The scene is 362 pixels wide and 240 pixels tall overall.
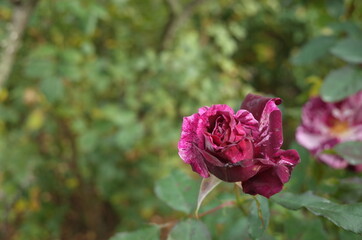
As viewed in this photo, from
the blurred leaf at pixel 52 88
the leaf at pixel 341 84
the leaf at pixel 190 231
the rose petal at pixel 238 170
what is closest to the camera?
the rose petal at pixel 238 170

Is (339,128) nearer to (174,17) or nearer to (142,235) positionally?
(142,235)

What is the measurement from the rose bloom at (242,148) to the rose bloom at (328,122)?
44cm

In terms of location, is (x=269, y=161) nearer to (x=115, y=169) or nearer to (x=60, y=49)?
(x=60, y=49)

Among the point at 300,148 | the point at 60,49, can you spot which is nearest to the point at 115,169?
the point at 60,49

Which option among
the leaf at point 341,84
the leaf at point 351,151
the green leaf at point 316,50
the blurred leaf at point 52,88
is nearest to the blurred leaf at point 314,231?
the leaf at point 351,151

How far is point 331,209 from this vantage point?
47 centimetres

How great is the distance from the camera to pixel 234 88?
2162 mm

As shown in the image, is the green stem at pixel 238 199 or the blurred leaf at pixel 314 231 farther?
the blurred leaf at pixel 314 231

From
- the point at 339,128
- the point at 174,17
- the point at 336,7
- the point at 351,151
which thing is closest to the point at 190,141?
the point at 351,151

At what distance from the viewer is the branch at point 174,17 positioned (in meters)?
1.64

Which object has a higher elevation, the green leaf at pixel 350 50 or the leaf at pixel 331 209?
the green leaf at pixel 350 50

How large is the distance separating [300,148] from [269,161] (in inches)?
17.7

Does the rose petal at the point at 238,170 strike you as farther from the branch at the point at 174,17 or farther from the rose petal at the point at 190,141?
the branch at the point at 174,17

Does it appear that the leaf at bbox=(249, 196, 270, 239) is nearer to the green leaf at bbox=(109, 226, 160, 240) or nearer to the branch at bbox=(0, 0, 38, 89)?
the green leaf at bbox=(109, 226, 160, 240)
